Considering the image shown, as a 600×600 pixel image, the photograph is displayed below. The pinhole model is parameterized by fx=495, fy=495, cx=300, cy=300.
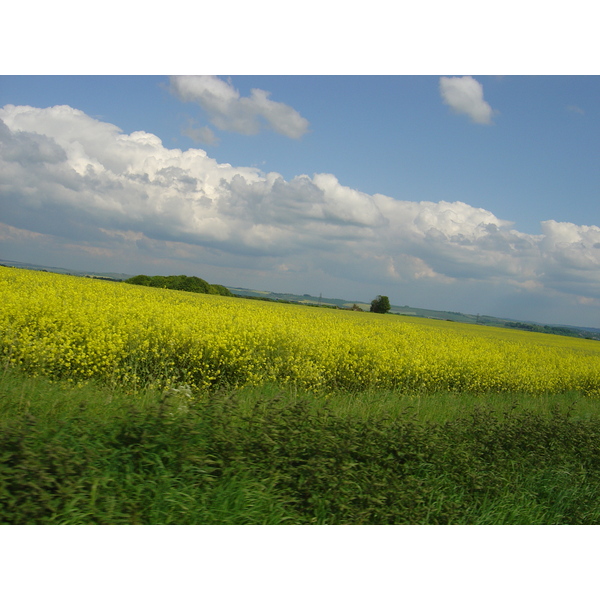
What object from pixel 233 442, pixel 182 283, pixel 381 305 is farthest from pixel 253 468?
pixel 381 305

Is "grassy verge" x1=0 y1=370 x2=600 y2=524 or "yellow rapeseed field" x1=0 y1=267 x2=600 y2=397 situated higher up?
"yellow rapeseed field" x1=0 y1=267 x2=600 y2=397

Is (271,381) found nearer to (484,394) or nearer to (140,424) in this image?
(140,424)

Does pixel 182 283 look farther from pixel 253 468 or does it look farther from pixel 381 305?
pixel 253 468

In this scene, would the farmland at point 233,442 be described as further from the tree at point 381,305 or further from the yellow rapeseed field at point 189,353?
the tree at point 381,305

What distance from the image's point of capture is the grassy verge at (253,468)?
11.1ft

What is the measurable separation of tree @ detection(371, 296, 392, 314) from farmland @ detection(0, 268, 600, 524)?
2054 inches

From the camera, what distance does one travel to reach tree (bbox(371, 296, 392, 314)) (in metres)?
60.5

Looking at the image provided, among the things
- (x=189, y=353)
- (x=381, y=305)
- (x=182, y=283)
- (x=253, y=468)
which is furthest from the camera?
(x=381, y=305)

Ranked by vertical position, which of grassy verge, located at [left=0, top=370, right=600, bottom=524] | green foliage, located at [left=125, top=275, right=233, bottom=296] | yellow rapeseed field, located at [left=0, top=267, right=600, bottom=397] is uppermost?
green foliage, located at [left=125, top=275, right=233, bottom=296]

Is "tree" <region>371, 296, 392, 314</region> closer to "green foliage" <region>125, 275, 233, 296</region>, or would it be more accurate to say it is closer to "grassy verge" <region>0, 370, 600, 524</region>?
"green foliage" <region>125, 275, 233, 296</region>

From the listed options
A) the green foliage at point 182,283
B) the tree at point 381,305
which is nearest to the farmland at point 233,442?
the green foliage at point 182,283

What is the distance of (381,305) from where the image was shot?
60594 millimetres

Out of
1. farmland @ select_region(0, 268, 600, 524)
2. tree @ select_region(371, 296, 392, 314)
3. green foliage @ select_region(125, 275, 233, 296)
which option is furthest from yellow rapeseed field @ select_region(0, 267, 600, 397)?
tree @ select_region(371, 296, 392, 314)

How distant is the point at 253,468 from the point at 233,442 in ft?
0.89
